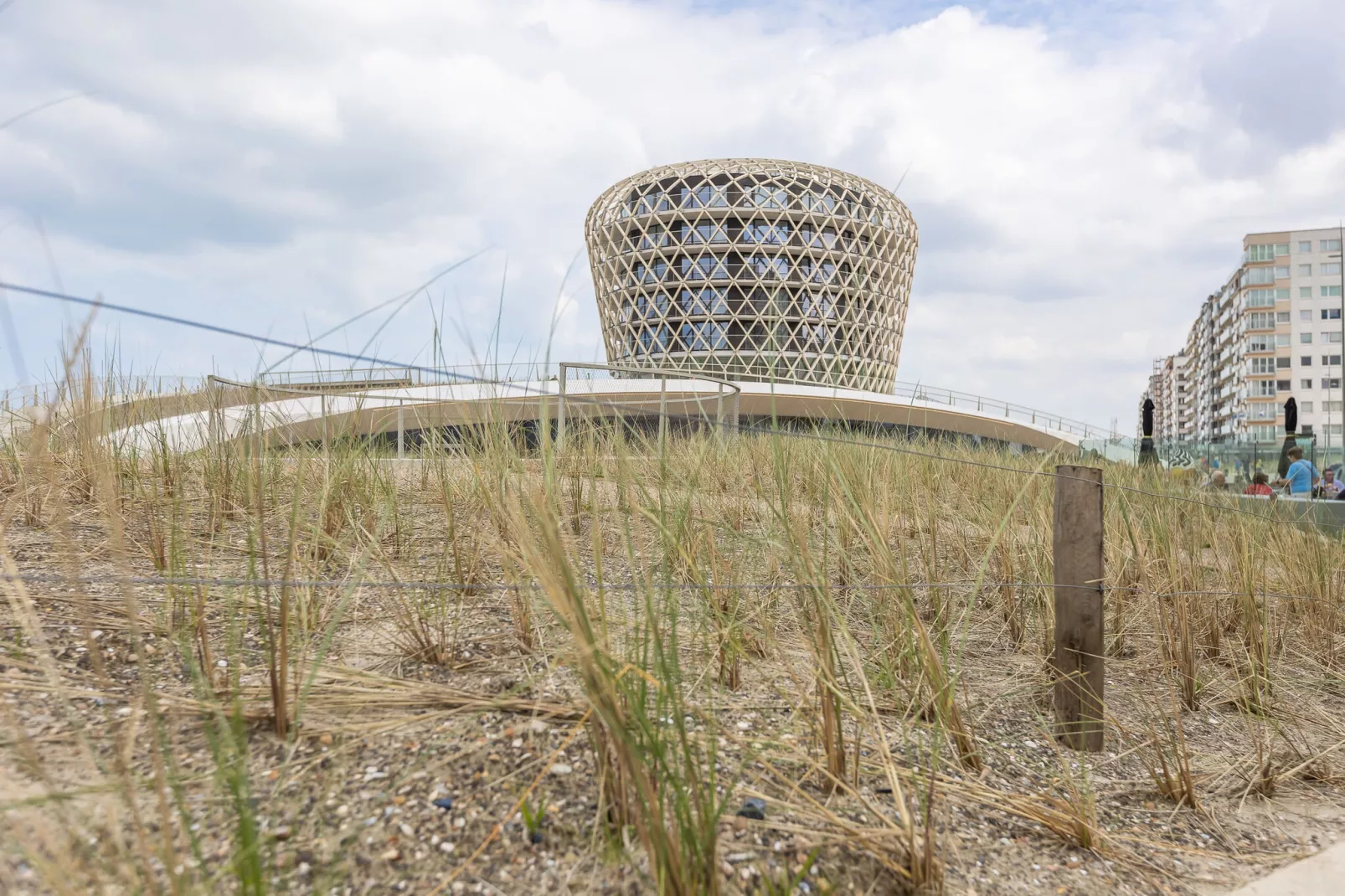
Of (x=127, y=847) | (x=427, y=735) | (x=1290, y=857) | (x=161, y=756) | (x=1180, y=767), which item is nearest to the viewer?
(x=127, y=847)

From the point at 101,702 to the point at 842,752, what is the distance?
5.00 feet

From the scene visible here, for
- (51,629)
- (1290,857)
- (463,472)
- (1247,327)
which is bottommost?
(1290,857)

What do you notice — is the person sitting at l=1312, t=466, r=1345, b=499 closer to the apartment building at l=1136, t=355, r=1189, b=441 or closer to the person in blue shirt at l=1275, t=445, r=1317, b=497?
the person in blue shirt at l=1275, t=445, r=1317, b=497

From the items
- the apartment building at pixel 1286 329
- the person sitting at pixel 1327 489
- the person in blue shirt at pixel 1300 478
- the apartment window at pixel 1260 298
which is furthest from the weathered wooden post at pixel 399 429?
the apartment window at pixel 1260 298

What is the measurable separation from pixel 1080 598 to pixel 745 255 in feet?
116

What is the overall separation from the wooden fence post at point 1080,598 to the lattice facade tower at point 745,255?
33.4m

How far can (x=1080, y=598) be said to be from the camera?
2.21 m

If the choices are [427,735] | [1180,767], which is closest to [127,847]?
[427,735]

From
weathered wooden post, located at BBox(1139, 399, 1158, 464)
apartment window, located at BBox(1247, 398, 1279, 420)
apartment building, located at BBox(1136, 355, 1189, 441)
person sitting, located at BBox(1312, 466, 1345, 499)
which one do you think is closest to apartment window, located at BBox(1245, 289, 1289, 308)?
apartment window, located at BBox(1247, 398, 1279, 420)

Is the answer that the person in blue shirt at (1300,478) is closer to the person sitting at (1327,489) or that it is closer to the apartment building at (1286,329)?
the person sitting at (1327,489)

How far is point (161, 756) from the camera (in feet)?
4.35

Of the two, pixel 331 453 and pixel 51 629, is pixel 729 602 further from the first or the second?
pixel 331 453

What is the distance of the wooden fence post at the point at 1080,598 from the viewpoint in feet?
7.20

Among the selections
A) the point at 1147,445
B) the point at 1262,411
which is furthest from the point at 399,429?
the point at 1262,411
